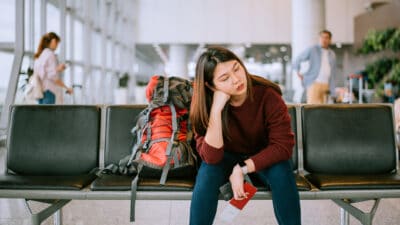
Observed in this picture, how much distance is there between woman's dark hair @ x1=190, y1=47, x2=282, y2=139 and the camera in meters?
1.91

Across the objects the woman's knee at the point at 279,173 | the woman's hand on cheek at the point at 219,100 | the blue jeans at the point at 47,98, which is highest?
the blue jeans at the point at 47,98

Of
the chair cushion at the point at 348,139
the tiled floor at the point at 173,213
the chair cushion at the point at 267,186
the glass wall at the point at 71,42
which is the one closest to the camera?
the chair cushion at the point at 267,186

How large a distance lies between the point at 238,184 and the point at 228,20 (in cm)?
1621

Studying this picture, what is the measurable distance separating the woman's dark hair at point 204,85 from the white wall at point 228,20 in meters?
15.8

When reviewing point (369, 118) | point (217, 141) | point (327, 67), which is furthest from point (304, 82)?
point (217, 141)

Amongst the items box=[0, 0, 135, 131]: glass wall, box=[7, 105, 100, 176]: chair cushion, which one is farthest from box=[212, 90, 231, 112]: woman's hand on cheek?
box=[0, 0, 135, 131]: glass wall

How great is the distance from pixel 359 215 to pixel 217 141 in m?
0.88

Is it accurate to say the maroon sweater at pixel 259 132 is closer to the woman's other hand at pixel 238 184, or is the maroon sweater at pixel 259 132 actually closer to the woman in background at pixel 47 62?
the woman's other hand at pixel 238 184

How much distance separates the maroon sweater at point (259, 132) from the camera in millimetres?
1889

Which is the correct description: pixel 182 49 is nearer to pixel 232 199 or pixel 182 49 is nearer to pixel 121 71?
pixel 121 71

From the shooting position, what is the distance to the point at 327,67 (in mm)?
5820

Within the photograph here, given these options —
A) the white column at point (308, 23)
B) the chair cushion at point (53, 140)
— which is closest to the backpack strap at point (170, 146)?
the chair cushion at point (53, 140)

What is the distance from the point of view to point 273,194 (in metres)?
1.86

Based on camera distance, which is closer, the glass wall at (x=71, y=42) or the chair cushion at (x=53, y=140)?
the chair cushion at (x=53, y=140)
